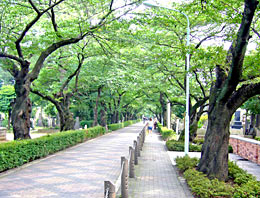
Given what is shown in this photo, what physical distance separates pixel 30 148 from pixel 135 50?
34.2ft

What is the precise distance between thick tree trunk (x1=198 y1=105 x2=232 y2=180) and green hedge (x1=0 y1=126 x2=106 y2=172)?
655 cm

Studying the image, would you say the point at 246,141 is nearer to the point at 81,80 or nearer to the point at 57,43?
the point at 57,43

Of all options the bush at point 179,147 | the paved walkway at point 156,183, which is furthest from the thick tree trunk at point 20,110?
the bush at point 179,147

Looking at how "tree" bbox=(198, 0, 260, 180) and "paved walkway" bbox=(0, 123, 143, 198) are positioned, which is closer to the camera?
"paved walkway" bbox=(0, 123, 143, 198)

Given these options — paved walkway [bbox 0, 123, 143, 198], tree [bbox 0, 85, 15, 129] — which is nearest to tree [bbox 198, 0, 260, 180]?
paved walkway [bbox 0, 123, 143, 198]

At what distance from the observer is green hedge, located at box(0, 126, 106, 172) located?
9766mm

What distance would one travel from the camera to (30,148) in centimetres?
1168

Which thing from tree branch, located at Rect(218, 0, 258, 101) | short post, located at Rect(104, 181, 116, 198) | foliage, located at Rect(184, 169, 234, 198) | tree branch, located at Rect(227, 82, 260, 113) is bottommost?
foliage, located at Rect(184, 169, 234, 198)

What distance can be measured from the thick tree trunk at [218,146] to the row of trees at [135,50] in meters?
0.03

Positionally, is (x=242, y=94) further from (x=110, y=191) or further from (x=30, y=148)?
(x=30, y=148)

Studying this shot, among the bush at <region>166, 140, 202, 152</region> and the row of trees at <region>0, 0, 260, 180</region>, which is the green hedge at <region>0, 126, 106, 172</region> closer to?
the row of trees at <region>0, 0, 260, 180</region>

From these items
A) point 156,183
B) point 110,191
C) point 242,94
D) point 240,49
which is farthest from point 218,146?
point 110,191

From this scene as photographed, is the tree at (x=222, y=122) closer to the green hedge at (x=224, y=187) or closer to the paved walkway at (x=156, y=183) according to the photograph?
the green hedge at (x=224, y=187)

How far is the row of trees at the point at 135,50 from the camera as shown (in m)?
8.17
